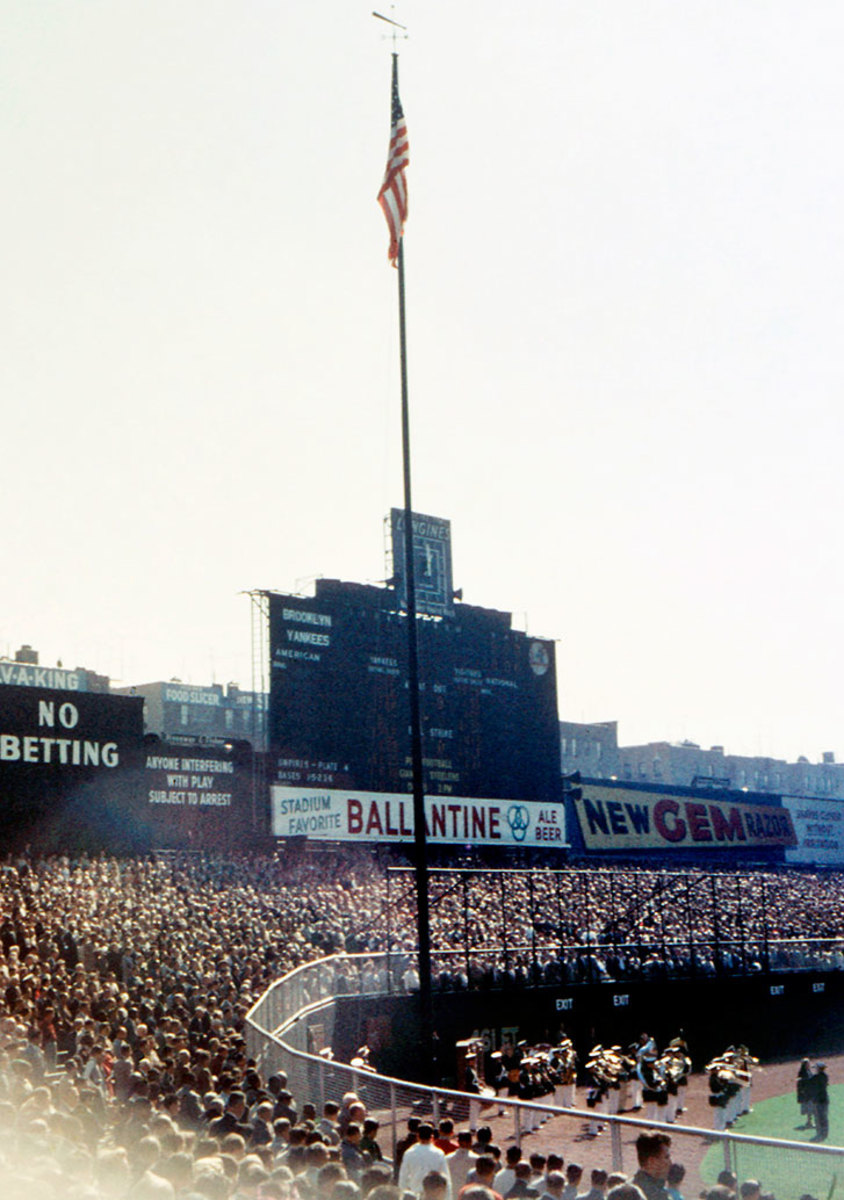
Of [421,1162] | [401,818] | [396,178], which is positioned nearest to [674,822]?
[401,818]

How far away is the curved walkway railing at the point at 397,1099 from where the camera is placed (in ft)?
24.4

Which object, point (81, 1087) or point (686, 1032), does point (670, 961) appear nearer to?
point (686, 1032)

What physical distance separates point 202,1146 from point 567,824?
47.6 meters

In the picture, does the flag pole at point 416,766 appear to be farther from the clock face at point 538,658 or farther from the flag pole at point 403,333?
the clock face at point 538,658

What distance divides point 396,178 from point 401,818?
89.8 feet

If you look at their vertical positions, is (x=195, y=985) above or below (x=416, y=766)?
below

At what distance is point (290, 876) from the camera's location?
124 feet

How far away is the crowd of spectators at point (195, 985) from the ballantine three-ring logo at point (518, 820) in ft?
9.35

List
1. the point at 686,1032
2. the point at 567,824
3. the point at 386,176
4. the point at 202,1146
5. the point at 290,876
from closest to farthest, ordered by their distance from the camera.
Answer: the point at 202,1146
the point at 386,176
the point at 686,1032
the point at 290,876
the point at 567,824

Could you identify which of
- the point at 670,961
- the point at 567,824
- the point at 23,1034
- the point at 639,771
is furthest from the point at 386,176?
the point at 639,771

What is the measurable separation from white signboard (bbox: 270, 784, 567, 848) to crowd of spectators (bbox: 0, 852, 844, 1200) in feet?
3.67

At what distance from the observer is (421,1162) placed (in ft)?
32.5

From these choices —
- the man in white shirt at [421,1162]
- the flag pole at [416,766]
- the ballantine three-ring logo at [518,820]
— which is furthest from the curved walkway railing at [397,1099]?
the ballantine three-ring logo at [518,820]

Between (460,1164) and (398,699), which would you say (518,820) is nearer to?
(398,699)
